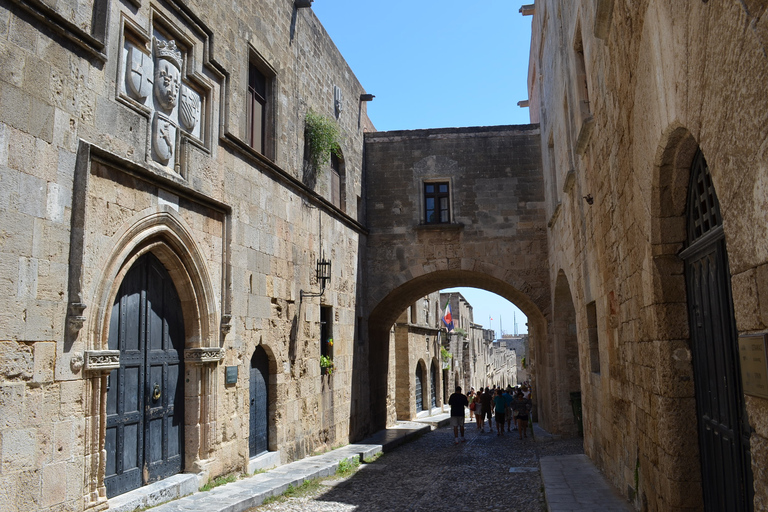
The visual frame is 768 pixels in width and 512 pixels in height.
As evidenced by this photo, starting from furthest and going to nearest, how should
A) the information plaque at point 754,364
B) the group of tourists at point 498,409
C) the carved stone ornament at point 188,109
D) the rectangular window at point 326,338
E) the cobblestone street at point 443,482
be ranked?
the group of tourists at point 498,409 < the rectangular window at point 326,338 < the cobblestone street at point 443,482 < the carved stone ornament at point 188,109 < the information plaque at point 754,364

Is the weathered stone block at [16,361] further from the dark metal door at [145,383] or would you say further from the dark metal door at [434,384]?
the dark metal door at [434,384]

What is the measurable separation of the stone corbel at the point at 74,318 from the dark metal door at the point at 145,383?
80 centimetres

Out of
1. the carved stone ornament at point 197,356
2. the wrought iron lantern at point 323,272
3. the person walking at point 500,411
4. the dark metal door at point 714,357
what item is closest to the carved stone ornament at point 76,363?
the carved stone ornament at point 197,356

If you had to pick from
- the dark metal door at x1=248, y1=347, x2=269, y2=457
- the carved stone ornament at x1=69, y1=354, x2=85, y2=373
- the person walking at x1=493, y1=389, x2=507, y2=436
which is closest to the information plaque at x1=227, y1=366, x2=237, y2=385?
the dark metal door at x1=248, y1=347, x2=269, y2=457

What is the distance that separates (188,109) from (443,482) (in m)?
6.05

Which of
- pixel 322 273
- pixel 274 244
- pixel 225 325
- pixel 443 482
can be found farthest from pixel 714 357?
pixel 322 273

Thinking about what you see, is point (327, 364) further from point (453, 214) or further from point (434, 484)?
point (453, 214)

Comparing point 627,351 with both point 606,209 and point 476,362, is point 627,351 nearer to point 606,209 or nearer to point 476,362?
point 606,209

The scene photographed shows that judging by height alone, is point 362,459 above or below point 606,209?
below

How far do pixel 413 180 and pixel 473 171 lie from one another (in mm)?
1396

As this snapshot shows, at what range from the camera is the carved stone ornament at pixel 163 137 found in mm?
6477

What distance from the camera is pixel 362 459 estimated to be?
10859 mm

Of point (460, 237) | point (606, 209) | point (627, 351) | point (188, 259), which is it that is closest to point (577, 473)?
point (627, 351)

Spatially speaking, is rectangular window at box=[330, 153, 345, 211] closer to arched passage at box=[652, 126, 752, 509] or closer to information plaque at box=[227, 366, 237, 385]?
information plaque at box=[227, 366, 237, 385]
